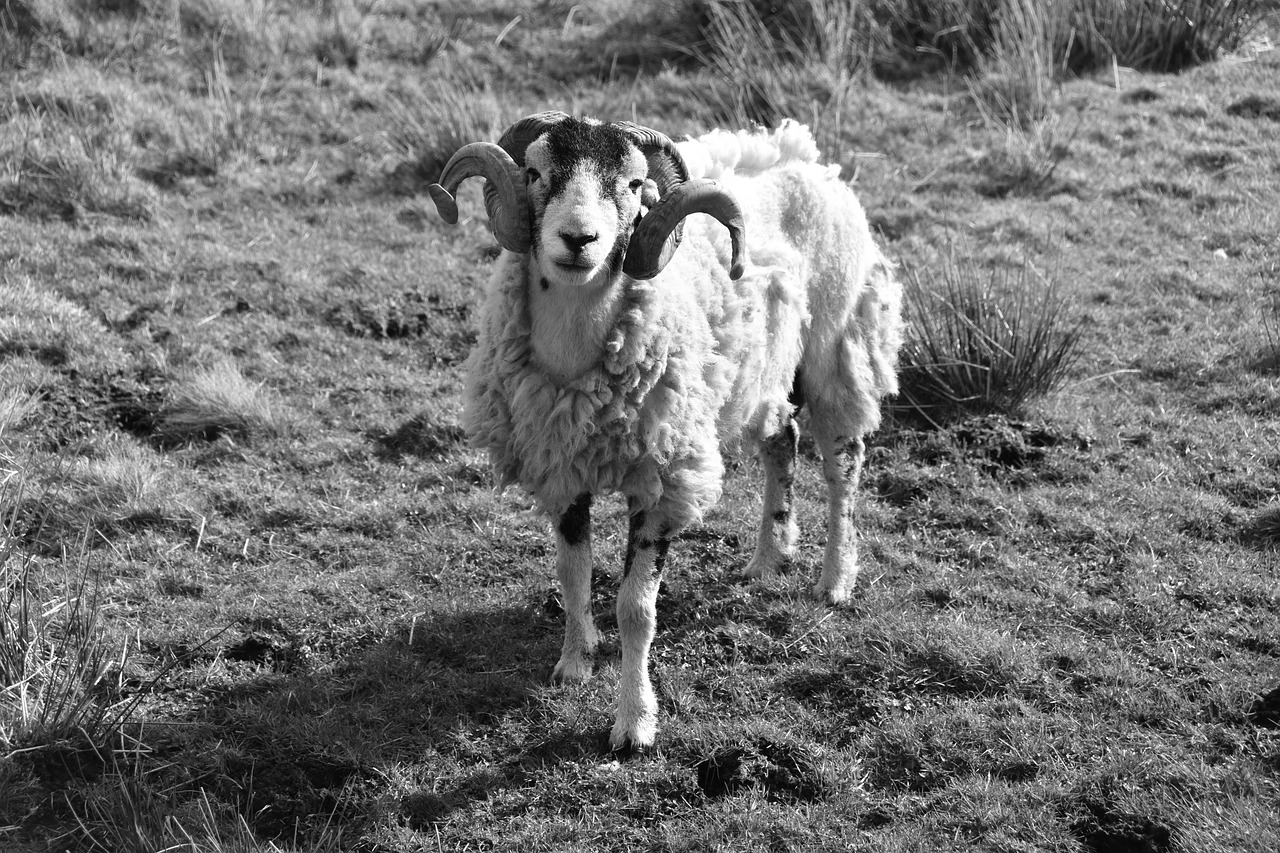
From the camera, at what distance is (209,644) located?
5.70 m

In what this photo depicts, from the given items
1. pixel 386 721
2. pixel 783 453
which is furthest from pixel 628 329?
pixel 386 721

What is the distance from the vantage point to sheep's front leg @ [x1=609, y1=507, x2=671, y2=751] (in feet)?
17.1

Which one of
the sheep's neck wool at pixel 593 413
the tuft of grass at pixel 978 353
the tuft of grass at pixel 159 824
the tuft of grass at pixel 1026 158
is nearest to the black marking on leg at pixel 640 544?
the sheep's neck wool at pixel 593 413

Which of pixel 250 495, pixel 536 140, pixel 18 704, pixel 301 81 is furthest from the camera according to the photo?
pixel 301 81

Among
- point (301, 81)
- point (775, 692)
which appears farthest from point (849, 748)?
point (301, 81)

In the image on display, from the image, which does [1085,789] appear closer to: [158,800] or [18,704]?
[158,800]

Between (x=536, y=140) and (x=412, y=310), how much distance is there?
3803 mm

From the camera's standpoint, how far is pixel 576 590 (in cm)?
555

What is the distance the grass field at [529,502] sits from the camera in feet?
15.9

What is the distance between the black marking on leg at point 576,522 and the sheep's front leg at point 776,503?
130 centimetres

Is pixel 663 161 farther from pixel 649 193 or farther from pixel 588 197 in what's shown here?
pixel 588 197

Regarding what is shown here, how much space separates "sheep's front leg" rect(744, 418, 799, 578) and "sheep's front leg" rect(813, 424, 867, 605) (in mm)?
179

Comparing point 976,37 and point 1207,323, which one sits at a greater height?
point 976,37

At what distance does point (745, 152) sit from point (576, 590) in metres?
2.31
